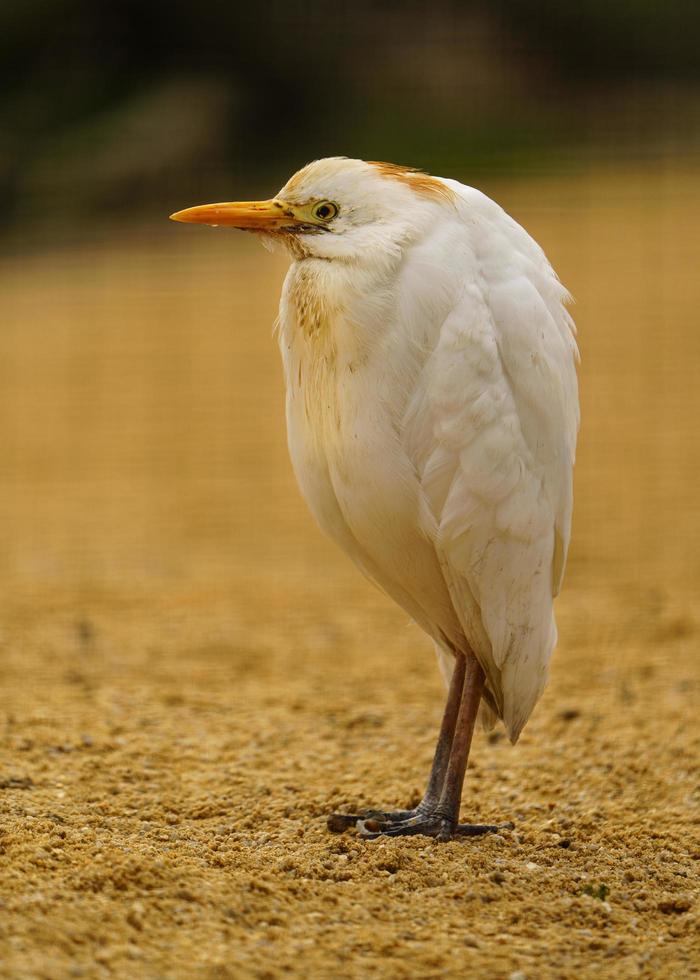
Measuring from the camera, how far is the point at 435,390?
3.41 meters

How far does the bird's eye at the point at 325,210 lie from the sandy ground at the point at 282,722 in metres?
1.67

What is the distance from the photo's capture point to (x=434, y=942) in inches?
116

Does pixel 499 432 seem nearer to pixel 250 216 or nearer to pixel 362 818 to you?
pixel 250 216

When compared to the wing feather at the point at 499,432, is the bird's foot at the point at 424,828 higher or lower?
lower

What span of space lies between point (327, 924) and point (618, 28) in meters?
21.3

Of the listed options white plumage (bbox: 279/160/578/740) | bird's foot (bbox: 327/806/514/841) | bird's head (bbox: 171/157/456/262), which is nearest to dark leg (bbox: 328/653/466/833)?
bird's foot (bbox: 327/806/514/841)

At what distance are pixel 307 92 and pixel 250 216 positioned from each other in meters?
18.3

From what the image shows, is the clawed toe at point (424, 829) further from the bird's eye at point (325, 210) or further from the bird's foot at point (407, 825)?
the bird's eye at point (325, 210)

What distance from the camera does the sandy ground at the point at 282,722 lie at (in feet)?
9.85

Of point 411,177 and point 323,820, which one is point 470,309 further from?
point 323,820

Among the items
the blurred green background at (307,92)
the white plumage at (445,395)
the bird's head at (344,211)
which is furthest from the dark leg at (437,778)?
the blurred green background at (307,92)

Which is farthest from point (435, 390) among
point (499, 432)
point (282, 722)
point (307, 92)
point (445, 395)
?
point (307, 92)

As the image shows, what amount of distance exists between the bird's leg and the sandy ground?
0.10 metres

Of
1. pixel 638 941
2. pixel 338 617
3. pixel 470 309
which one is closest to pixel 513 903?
pixel 638 941
